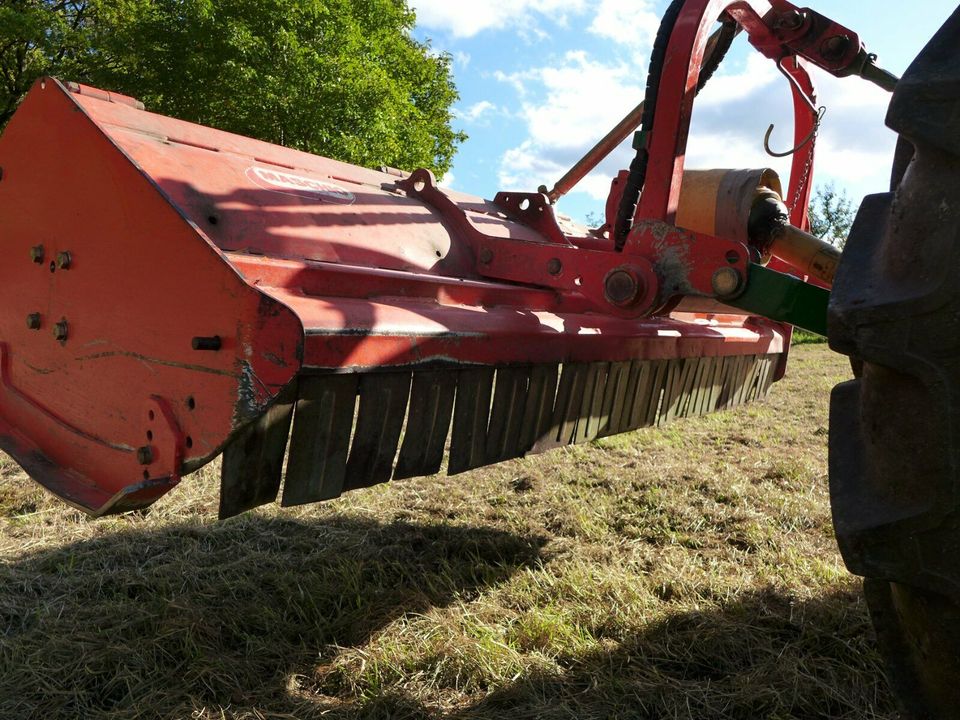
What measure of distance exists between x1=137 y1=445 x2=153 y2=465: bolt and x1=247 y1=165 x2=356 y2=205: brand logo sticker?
35.2 inches

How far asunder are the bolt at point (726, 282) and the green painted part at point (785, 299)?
1.0 inches

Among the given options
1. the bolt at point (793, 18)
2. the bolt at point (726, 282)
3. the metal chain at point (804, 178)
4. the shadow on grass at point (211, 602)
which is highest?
the bolt at point (793, 18)

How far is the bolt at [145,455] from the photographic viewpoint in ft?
5.61

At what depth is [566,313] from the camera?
250 centimetres

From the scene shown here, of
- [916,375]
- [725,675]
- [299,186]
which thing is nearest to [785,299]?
[916,375]

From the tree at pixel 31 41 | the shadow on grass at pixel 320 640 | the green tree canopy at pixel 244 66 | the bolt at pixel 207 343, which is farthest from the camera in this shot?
the tree at pixel 31 41

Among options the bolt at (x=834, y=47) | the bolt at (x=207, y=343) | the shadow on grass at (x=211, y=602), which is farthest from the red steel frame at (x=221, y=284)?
the shadow on grass at (x=211, y=602)

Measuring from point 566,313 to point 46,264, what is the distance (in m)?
1.57

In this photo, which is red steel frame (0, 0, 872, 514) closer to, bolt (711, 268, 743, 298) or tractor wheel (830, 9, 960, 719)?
bolt (711, 268, 743, 298)

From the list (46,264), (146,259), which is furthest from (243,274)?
(46,264)

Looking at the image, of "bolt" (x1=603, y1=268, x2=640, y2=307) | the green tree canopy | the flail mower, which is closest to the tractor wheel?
the flail mower

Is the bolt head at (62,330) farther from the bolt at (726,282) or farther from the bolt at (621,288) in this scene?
the bolt at (726,282)

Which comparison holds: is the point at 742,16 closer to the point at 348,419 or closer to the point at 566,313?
the point at 566,313

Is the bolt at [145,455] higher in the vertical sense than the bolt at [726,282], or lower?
lower
